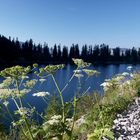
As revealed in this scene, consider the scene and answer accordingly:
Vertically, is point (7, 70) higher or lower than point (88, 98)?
higher

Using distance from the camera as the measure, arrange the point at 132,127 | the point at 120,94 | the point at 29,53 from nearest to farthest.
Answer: the point at 132,127
the point at 120,94
the point at 29,53

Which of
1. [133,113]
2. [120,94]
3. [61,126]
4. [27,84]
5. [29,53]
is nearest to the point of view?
[61,126]

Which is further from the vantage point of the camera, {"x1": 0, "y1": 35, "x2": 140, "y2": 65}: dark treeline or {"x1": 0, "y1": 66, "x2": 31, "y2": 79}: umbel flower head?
{"x1": 0, "y1": 35, "x2": 140, "y2": 65}: dark treeline

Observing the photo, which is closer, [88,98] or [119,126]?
[119,126]

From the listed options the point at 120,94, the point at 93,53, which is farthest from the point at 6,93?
the point at 93,53

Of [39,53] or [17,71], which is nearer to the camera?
[17,71]

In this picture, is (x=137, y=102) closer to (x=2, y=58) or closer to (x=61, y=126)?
(x=61, y=126)

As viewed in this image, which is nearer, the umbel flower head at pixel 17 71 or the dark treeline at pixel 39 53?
the umbel flower head at pixel 17 71

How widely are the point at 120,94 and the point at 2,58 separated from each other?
125 m

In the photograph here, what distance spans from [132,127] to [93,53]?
7401 inches

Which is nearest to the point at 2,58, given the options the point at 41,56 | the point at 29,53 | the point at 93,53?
the point at 29,53

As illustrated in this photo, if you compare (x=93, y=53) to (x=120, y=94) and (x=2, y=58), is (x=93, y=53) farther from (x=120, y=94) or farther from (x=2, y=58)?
(x=120, y=94)

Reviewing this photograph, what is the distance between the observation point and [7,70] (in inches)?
171

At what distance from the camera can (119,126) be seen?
874 centimetres
